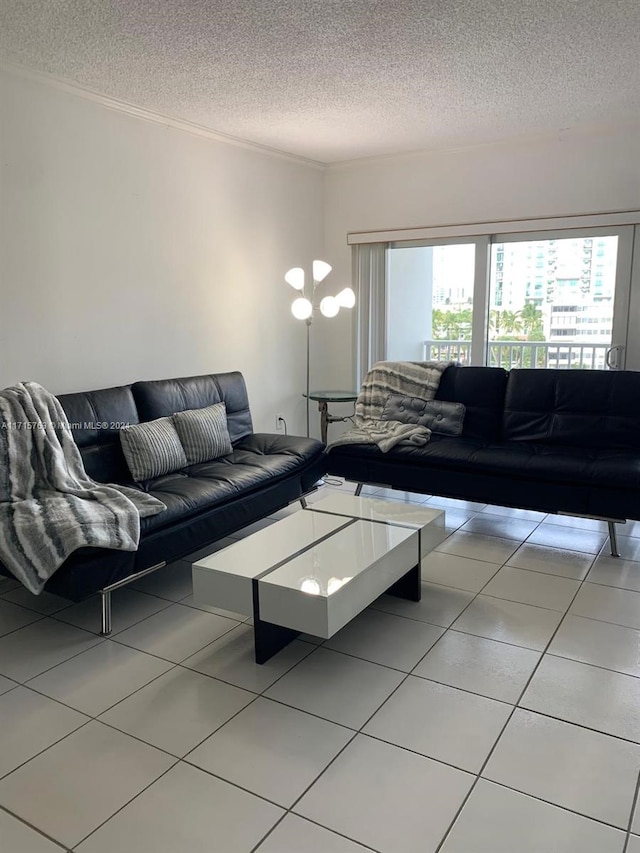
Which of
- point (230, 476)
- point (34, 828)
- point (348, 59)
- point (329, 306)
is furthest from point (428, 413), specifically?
point (34, 828)

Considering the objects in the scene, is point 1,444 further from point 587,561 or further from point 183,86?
point 587,561

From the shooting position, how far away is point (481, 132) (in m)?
4.35

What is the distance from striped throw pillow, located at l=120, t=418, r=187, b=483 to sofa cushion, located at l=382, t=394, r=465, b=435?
1.49 metres

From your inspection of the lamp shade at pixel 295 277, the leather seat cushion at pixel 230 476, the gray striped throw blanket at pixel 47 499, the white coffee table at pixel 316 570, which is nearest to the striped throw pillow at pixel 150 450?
the leather seat cushion at pixel 230 476

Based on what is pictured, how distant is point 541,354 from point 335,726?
3562mm

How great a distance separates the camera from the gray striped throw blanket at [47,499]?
2.47 m

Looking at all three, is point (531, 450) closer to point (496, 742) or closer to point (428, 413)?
point (428, 413)

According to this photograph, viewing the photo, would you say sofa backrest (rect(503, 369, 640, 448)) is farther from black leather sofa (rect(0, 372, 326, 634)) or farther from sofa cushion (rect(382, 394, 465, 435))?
black leather sofa (rect(0, 372, 326, 634))

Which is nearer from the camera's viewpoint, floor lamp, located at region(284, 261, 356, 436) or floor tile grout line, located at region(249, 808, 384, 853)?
floor tile grout line, located at region(249, 808, 384, 853)

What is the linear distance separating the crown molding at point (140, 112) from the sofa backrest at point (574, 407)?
2387mm

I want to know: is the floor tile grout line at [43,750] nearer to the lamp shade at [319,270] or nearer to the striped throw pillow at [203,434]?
the striped throw pillow at [203,434]

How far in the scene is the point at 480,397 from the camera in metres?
4.27

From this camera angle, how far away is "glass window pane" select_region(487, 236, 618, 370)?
14.9 ft

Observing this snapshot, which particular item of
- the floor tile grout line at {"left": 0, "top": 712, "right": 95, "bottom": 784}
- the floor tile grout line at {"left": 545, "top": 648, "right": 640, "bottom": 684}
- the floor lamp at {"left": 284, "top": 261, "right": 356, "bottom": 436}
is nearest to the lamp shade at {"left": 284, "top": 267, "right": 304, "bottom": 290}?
the floor lamp at {"left": 284, "top": 261, "right": 356, "bottom": 436}
